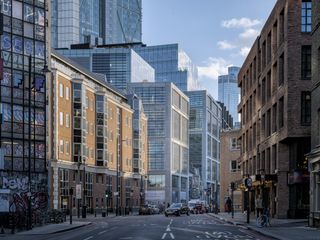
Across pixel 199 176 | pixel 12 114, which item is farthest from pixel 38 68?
pixel 199 176

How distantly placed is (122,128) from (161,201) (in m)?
44.2

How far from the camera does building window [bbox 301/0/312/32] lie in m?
47.6

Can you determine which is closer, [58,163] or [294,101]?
[294,101]

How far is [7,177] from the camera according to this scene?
196ft

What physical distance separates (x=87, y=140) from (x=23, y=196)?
47.1 meters

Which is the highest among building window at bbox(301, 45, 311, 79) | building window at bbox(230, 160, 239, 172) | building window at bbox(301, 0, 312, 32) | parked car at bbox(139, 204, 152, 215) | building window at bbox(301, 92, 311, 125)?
building window at bbox(301, 0, 312, 32)

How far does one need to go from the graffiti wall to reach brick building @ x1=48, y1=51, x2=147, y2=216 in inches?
164

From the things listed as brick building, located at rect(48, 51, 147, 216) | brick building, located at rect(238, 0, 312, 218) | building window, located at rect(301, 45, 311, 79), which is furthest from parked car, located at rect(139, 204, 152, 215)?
building window, located at rect(301, 45, 311, 79)

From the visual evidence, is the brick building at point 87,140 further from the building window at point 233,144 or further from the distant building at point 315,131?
the distant building at point 315,131

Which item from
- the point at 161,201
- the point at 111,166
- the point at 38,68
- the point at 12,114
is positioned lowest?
the point at 161,201

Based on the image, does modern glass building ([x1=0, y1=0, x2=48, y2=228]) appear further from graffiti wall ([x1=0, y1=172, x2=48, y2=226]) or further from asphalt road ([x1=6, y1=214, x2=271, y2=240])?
asphalt road ([x1=6, y1=214, x2=271, y2=240])

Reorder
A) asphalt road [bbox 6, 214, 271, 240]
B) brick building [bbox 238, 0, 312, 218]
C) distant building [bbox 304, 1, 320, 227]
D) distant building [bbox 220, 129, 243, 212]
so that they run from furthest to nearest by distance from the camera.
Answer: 1. distant building [bbox 220, 129, 243, 212]
2. brick building [bbox 238, 0, 312, 218]
3. distant building [bbox 304, 1, 320, 227]
4. asphalt road [bbox 6, 214, 271, 240]

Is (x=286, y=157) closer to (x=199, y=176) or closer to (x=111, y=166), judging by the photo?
(x=111, y=166)

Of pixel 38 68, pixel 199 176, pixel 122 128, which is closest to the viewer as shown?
pixel 38 68
